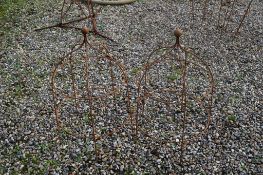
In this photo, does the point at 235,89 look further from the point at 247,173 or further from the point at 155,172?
the point at 155,172

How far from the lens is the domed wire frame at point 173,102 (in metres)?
3.70

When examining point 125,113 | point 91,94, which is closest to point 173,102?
point 125,113

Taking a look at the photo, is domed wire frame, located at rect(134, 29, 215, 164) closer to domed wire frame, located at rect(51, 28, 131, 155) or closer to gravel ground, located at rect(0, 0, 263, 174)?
gravel ground, located at rect(0, 0, 263, 174)

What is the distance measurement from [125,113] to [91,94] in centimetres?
52

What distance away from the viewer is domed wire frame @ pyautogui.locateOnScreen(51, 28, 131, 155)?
3828mm

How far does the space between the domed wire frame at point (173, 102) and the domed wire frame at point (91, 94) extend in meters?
0.22

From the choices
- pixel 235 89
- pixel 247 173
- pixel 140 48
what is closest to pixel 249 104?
pixel 235 89

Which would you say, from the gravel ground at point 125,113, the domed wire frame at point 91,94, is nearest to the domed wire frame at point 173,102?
the gravel ground at point 125,113

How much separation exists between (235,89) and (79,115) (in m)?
1.84

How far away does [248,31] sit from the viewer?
561 cm

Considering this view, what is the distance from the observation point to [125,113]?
155 inches

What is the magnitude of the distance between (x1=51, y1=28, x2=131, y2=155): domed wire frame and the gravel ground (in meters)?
0.04

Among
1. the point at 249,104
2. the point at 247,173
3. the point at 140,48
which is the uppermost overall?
the point at 140,48

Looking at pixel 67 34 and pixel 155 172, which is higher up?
pixel 67 34
